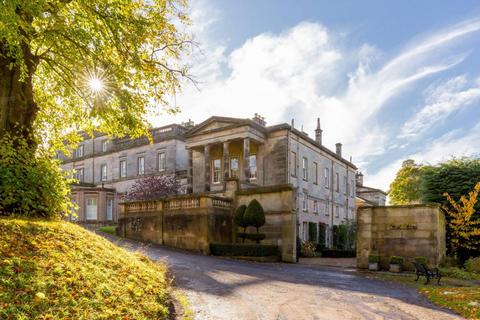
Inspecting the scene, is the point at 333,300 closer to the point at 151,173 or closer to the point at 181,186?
the point at 181,186

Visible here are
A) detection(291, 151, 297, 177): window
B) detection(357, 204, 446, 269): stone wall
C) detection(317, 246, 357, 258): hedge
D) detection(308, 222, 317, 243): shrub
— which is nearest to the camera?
detection(357, 204, 446, 269): stone wall

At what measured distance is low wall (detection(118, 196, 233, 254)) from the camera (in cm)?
2205

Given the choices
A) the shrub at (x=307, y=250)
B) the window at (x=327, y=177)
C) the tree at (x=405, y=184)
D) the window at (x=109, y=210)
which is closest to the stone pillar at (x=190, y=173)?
the shrub at (x=307, y=250)

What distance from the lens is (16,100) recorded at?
34.6 feet

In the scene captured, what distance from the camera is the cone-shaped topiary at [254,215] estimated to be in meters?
21.9

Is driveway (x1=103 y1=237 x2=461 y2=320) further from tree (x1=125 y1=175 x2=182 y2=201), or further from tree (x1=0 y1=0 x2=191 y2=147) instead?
tree (x1=125 y1=175 x2=182 y2=201)

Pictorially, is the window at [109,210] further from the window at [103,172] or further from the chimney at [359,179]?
the chimney at [359,179]

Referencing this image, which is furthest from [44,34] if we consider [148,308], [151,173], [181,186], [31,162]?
[151,173]

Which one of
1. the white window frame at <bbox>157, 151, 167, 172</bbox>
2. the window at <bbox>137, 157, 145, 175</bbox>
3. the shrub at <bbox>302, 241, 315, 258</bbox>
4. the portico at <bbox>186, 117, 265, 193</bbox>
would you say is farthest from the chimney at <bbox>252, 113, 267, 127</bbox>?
the window at <bbox>137, 157, 145, 175</bbox>

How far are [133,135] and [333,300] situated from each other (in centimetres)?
777

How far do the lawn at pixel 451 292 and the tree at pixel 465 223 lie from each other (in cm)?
497

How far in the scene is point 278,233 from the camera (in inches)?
872

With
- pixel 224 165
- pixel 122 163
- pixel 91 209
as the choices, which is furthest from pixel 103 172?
pixel 224 165

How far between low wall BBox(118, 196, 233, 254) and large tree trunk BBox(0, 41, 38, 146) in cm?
1245
